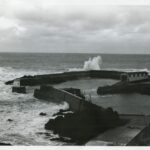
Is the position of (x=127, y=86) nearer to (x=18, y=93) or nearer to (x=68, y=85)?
(x=68, y=85)

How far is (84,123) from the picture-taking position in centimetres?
325

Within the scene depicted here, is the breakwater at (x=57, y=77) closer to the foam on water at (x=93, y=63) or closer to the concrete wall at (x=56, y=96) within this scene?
the concrete wall at (x=56, y=96)

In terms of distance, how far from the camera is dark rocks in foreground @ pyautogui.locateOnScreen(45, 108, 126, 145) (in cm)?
316

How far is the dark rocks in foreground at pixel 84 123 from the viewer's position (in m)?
3.16

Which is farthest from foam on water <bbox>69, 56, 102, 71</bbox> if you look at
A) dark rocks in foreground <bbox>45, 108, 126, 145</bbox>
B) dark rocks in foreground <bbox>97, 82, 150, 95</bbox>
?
dark rocks in foreground <bbox>97, 82, 150, 95</bbox>

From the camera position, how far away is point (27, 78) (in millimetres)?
4918

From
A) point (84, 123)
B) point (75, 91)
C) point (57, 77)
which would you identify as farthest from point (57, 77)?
point (84, 123)

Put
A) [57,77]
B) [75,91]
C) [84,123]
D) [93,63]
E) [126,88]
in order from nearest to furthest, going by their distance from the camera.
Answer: [84,123] → [93,63] → [75,91] → [126,88] → [57,77]

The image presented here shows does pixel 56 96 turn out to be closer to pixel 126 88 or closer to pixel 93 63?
pixel 93 63

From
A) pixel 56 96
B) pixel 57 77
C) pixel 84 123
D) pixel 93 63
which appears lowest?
pixel 84 123

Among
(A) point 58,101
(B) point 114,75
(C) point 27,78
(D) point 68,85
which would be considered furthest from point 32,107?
(B) point 114,75

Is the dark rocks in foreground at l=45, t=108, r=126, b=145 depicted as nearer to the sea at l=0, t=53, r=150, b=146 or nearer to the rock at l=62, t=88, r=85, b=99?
the sea at l=0, t=53, r=150, b=146

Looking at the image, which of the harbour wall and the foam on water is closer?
the foam on water

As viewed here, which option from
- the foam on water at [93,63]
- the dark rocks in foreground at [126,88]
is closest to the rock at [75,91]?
the dark rocks in foreground at [126,88]
